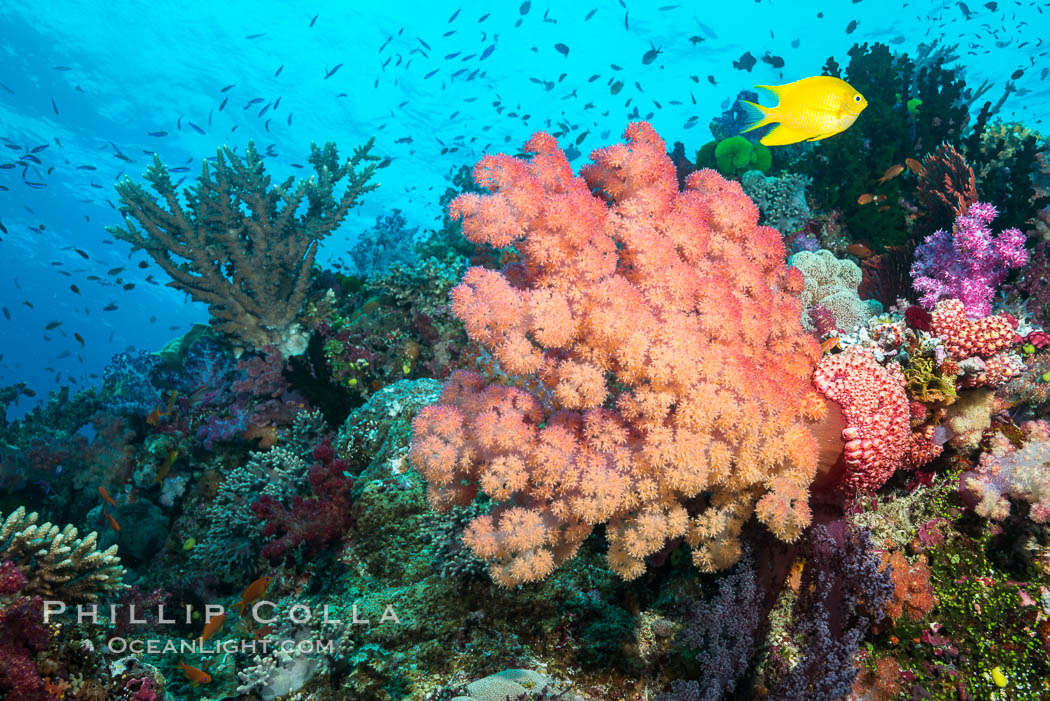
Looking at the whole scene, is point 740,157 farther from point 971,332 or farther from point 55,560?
point 55,560

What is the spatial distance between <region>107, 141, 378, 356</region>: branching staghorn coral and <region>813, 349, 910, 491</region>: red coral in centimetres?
716

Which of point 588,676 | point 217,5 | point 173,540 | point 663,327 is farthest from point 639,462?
point 217,5

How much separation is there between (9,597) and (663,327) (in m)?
4.13

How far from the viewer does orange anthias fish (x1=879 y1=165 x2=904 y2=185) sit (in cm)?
691

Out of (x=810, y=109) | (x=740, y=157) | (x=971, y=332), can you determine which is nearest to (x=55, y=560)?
(x=810, y=109)

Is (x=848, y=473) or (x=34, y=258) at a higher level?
(x=34, y=258)

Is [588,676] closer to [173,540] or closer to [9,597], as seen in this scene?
[9,597]

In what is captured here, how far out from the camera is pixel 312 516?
4758 millimetres

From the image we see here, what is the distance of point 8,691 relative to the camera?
2404 mm

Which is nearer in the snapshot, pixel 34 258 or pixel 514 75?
pixel 514 75

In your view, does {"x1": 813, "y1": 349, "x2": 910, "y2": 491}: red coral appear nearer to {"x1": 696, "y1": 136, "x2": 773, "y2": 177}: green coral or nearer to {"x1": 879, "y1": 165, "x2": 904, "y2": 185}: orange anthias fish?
{"x1": 879, "y1": 165, "x2": 904, "y2": 185}: orange anthias fish

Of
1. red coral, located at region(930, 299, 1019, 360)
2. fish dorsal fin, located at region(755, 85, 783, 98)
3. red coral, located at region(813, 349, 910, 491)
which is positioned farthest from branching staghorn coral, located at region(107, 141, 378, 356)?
red coral, located at region(930, 299, 1019, 360)

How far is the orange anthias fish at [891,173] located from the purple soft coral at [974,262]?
3.16 m

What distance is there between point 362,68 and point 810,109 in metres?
46.7
